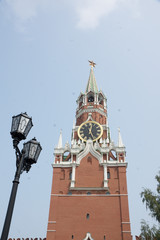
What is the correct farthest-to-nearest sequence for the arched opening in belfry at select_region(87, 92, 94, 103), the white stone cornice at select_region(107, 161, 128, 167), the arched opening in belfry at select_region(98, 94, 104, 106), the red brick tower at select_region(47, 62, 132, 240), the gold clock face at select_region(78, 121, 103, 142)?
the arched opening in belfry at select_region(98, 94, 104, 106)
the arched opening in belfry at select_region(87, 92, 94, 103)
the gold clock face at select_region(78, 121, 103, 142)
the white stone cornice at select_region(107, 161, 128, 167)
the red brick tower at select_region(47, 62, 132, 240)

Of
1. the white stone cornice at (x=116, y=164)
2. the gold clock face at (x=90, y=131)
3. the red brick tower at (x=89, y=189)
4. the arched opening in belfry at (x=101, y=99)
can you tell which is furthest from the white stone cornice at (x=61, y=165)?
the arched opening in belfry at (x=101, y=99)

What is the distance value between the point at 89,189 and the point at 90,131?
8177mm

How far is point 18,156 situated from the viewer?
683 cm

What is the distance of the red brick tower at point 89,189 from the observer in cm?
2184

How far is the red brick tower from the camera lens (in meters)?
21.8

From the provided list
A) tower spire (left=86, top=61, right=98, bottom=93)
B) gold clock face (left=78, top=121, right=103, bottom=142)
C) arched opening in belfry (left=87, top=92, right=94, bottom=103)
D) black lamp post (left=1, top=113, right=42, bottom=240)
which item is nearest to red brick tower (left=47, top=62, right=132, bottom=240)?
gold clock face (left=78, top=121, right=103, bottom=142)

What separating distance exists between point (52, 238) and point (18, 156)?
17.5 m

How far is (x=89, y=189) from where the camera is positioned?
24.1m

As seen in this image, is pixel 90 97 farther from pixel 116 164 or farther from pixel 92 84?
pixel 116 164

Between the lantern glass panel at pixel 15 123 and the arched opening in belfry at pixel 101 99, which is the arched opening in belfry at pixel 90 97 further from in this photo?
the lantern glass panel at pixel 15 123

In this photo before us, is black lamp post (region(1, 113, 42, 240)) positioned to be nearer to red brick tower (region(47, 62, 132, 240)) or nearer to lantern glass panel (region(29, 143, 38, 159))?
lantern glass panel (region(29, 143, 38, 159))

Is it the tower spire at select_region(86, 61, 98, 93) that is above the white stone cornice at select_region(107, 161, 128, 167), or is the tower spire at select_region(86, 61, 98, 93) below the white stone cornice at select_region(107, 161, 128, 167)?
above

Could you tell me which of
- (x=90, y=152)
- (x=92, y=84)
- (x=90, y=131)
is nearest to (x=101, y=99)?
(x=92, y=84)

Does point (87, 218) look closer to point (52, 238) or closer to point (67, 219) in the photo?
point (67, 219)
